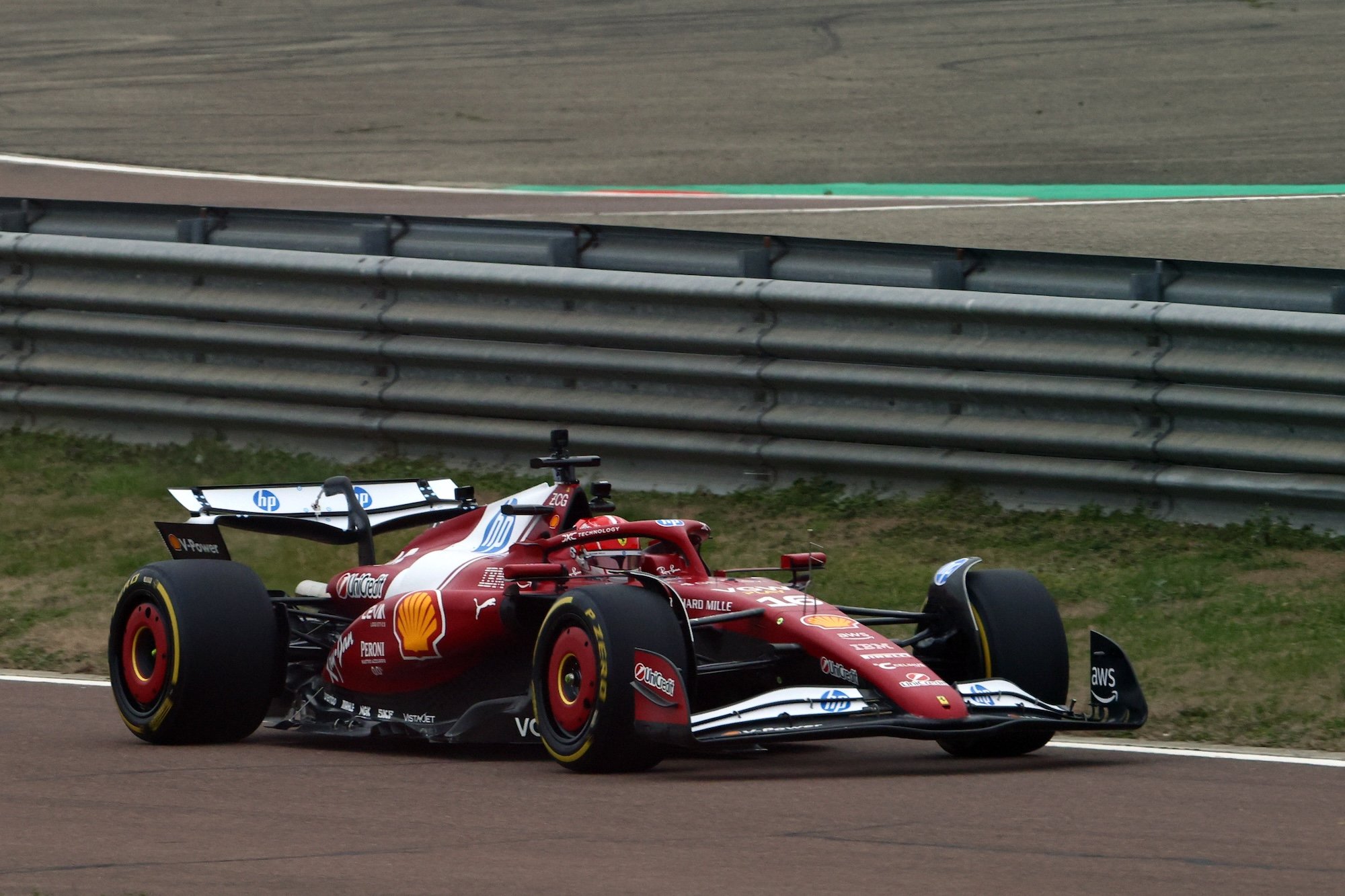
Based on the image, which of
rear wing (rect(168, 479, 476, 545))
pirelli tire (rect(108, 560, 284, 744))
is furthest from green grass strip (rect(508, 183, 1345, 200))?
pirelli tire (rect(108, 560, 284, 744))

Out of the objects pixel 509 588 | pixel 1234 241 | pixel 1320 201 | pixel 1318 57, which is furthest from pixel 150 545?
pixel 1318 57

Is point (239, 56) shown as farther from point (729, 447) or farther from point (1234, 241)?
point (729, 447)

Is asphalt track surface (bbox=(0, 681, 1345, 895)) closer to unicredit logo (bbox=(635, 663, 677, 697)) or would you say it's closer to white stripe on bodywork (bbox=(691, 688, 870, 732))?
white stripe on bodywork (bbox=(691, 688, 870, 732))

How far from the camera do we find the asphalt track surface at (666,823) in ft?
19.0

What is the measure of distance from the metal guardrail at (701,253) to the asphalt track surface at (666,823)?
3.36 meters

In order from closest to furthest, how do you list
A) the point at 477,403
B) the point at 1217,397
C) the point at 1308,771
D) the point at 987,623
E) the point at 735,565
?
the point at 1308,771 → the point at 987,623 → the point at 1217,397 → the point at 735,565 → the point at 477,403

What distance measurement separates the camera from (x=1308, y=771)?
303 inches

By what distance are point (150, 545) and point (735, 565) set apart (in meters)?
3.59

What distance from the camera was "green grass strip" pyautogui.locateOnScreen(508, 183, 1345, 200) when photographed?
2027 cm

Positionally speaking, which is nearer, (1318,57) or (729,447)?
(729,447)

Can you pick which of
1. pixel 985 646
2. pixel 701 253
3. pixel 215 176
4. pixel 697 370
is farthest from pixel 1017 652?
pixel 215 176

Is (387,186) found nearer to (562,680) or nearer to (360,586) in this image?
(360,586)

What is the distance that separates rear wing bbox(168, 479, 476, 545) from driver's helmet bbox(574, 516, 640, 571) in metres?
1.14

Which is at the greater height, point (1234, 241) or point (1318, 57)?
point (1318, 57)
